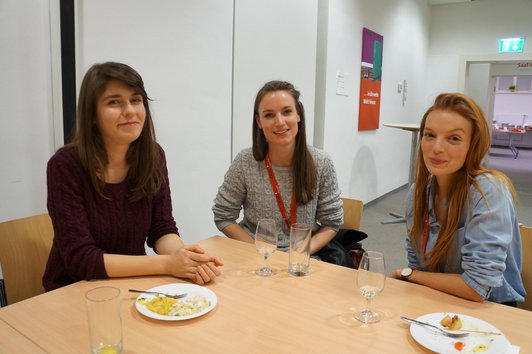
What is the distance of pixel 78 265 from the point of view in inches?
53.5

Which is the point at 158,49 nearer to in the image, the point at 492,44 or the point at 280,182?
the point at 280,182

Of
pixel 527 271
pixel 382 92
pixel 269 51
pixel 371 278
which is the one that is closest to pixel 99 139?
pixel 371 278

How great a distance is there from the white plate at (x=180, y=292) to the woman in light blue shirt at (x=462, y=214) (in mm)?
699

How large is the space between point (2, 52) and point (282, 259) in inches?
63.6

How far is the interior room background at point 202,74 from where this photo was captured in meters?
2.07

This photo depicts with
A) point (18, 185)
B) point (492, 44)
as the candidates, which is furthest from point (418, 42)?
point (18, 185)

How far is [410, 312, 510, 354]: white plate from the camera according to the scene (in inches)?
39.1

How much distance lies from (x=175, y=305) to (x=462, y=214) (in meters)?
1.02

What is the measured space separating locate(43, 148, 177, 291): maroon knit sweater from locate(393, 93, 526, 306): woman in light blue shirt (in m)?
1.01

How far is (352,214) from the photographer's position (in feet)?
7.20

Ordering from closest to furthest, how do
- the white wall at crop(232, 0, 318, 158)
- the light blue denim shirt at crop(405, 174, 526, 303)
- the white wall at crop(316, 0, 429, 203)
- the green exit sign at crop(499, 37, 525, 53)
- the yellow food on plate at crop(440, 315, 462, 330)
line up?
1. the yellow food on plate at crop(440, 315, 462, 330)
2. the light blue denim shirt at crop(405, 174, 526, 303)
3. the white wall at crop(232, 0, 318, 158)
4. the white wall at crop(316, 0, 429, 203)
5. the green exit sign at crop(499, 37, 525, 53)

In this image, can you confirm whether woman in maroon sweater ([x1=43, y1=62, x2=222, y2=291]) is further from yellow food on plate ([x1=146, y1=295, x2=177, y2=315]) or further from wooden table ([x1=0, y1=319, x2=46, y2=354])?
wooden table ([x1=0, y1=319, x2=46, y2=354])

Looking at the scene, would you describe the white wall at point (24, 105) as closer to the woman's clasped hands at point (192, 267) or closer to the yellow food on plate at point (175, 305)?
the woman's clasped hands at point (192, 267)

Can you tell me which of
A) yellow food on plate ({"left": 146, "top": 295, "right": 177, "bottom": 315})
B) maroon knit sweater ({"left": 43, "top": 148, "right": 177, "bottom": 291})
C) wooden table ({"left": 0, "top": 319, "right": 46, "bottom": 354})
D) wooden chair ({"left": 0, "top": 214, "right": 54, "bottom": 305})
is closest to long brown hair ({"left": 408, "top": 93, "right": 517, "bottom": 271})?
yellow food on plate ({"left": 146, "top": 295, "right": 177, "bottom": 315})
